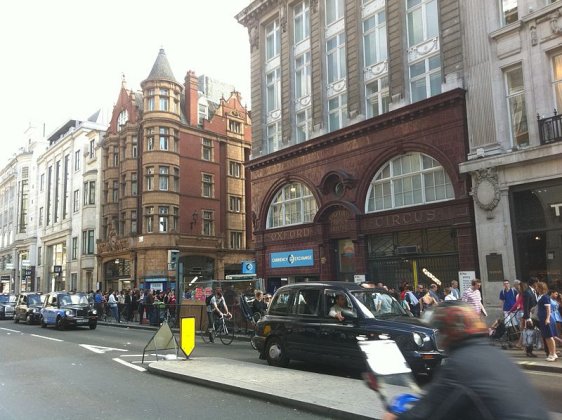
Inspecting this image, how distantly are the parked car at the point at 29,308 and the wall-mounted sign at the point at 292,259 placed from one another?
39.8ft

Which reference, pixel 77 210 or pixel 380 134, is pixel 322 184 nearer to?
pixel 380 134

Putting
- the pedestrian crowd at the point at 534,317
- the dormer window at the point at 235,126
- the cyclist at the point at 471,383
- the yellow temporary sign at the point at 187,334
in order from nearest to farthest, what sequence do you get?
the cyclist at the point at 471,383, the pedestrian crowd at the point at 534,317, the yellow temporary sign at the point at 187,334, the dormer window at the point at 235,126

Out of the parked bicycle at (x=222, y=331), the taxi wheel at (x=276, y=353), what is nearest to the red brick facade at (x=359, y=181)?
the parked bicycle at (x=222, y=331)

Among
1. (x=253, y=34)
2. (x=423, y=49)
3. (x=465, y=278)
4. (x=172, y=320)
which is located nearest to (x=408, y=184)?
(x=465, y=278)

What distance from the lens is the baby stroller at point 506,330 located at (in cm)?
1323

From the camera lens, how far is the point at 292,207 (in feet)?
88.5

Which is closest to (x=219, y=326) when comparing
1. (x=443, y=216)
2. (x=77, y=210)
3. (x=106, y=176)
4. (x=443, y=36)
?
(x=443, y=216)

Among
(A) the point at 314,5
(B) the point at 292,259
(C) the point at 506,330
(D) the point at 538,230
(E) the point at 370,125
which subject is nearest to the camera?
(C) the point at 506,330

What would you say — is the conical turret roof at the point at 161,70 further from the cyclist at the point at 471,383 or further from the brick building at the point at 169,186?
the cyclist at the point at 471,383

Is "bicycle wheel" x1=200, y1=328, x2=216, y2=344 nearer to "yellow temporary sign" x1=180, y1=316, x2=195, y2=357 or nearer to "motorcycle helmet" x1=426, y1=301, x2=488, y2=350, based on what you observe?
"yellow temporary sign" x1=180, y1=316, x2=195, y2=357

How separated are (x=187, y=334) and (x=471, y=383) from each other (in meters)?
9.84

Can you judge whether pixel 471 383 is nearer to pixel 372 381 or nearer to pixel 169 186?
pixel 372 381

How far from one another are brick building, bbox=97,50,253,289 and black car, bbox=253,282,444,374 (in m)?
29.4

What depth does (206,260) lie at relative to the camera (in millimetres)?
42938
